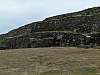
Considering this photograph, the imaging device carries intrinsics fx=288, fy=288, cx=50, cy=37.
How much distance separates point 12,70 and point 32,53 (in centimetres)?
1367

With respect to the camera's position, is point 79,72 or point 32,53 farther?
point 32,53

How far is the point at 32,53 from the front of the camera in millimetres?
49469

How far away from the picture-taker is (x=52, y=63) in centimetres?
3969

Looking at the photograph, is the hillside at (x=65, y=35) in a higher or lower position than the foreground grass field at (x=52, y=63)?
higher

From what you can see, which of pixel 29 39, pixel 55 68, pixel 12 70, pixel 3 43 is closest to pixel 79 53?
pixel 55 68

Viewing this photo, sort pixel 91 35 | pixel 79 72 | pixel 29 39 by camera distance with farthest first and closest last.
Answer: pixel 29 39 < pixel 91 35 < pixel 79 72

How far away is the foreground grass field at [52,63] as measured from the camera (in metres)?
33.9

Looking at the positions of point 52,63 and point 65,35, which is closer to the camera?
point 52,63

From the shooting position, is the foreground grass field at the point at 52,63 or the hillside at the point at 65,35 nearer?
the foreground grass field at the point at 52,63

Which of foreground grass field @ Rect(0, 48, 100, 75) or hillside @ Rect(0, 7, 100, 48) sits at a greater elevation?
hillside @ Rect(0, 7, 100, 48)

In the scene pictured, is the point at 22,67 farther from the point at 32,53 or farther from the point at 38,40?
the point at 38,40

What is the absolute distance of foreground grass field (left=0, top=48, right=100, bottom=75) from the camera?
33906 millimetres

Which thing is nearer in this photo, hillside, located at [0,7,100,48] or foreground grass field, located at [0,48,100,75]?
foreground grass field, located at [0,48,100,75]

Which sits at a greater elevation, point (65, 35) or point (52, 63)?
point (65, 35)
